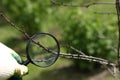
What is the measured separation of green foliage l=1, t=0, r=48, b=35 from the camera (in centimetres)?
712

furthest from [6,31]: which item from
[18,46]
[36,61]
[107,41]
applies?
[36,61]

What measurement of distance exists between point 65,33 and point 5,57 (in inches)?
187

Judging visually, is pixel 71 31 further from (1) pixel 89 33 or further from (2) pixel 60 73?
(2) pixel 60 73

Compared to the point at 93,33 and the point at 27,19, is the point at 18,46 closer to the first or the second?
the point at 27,19

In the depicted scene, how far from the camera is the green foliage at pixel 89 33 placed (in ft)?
20.1

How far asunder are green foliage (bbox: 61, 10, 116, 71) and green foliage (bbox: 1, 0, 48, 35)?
92 cm

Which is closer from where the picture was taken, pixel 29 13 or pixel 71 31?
pixel 71 31

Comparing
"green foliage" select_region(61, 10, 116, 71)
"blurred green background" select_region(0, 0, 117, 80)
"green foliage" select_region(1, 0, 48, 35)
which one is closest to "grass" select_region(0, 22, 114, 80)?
"blurred green background" select_region(0, 0, 117, 80)

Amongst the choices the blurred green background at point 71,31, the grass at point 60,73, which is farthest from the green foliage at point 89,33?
the grass at point 60,73

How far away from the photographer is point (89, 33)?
6.14 m

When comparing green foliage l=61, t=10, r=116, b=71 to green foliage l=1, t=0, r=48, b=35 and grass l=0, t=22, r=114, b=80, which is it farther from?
green foliage l=1, t=0, r=48, b=35

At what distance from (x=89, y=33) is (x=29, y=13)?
1437 millimetres

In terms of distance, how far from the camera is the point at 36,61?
5.77 feet

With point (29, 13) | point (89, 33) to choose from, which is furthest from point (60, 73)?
point (29, 13)
